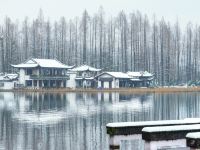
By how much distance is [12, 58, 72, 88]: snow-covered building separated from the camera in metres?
83.2

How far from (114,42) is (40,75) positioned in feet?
88.4

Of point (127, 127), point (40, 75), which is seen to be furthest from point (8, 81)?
point (127, 127)

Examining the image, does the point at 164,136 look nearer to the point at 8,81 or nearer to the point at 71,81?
the point at 71,81

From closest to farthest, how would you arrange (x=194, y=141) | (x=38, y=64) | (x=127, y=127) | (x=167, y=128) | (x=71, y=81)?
(x=194, y=141), (x=167, y=128), (x=127, y=127), (x=38, y=64), (x=71, y=81)

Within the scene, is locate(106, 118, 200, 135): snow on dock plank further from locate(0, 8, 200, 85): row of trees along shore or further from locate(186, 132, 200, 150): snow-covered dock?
locate(0, 8, 200, 85): row of trees along shore

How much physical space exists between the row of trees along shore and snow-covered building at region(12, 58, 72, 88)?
48.1 feet

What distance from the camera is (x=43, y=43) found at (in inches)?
4269

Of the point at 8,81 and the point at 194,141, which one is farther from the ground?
the point at 194,141

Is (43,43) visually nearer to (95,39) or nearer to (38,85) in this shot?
(95,39)

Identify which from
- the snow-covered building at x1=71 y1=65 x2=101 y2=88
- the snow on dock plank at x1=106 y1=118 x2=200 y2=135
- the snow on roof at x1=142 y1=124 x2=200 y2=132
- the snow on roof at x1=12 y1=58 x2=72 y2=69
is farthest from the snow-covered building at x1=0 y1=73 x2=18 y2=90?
the snow on roof at x1=142 y1=124 x2=200 y2=132

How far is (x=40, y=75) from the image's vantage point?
272ft

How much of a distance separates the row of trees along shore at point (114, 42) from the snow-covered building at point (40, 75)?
14.7 meters

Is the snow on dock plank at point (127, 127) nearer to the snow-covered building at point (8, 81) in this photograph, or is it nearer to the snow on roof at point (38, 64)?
the snow on roof at point (38, 64)

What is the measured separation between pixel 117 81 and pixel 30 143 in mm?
68268
